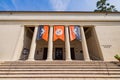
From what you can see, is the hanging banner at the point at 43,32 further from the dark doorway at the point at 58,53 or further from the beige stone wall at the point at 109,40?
the beige stone wall at the point at 109,40

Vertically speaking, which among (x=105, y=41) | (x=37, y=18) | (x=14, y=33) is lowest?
(x=105, y=41)

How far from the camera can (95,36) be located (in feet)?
52.5

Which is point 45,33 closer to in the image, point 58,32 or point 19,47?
point 58,32

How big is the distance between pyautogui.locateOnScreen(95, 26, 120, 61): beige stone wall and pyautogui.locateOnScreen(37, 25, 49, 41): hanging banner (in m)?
6.11

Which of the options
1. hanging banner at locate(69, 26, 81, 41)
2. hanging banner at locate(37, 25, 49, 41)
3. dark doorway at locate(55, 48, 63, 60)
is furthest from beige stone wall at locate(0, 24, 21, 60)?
hanging banner at locate(69, 26, 81, 41)

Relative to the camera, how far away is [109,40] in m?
15.5

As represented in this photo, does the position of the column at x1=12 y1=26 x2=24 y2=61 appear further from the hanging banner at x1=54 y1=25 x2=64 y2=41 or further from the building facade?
the hanging banner at x1=54 y1=25 x2=64 y2=41

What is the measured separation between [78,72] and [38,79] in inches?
107

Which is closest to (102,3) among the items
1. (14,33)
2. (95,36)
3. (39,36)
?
(95,36)

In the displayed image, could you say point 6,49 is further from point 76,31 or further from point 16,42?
point 76,31

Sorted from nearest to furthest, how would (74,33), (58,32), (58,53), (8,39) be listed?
(8,39)
(74,33)
(58,32)
(58,53)

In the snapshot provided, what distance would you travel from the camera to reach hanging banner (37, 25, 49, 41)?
15.7m

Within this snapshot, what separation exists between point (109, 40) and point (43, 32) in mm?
7795

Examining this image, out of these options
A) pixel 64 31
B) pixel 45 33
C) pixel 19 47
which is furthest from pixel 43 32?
pixel 19 47
